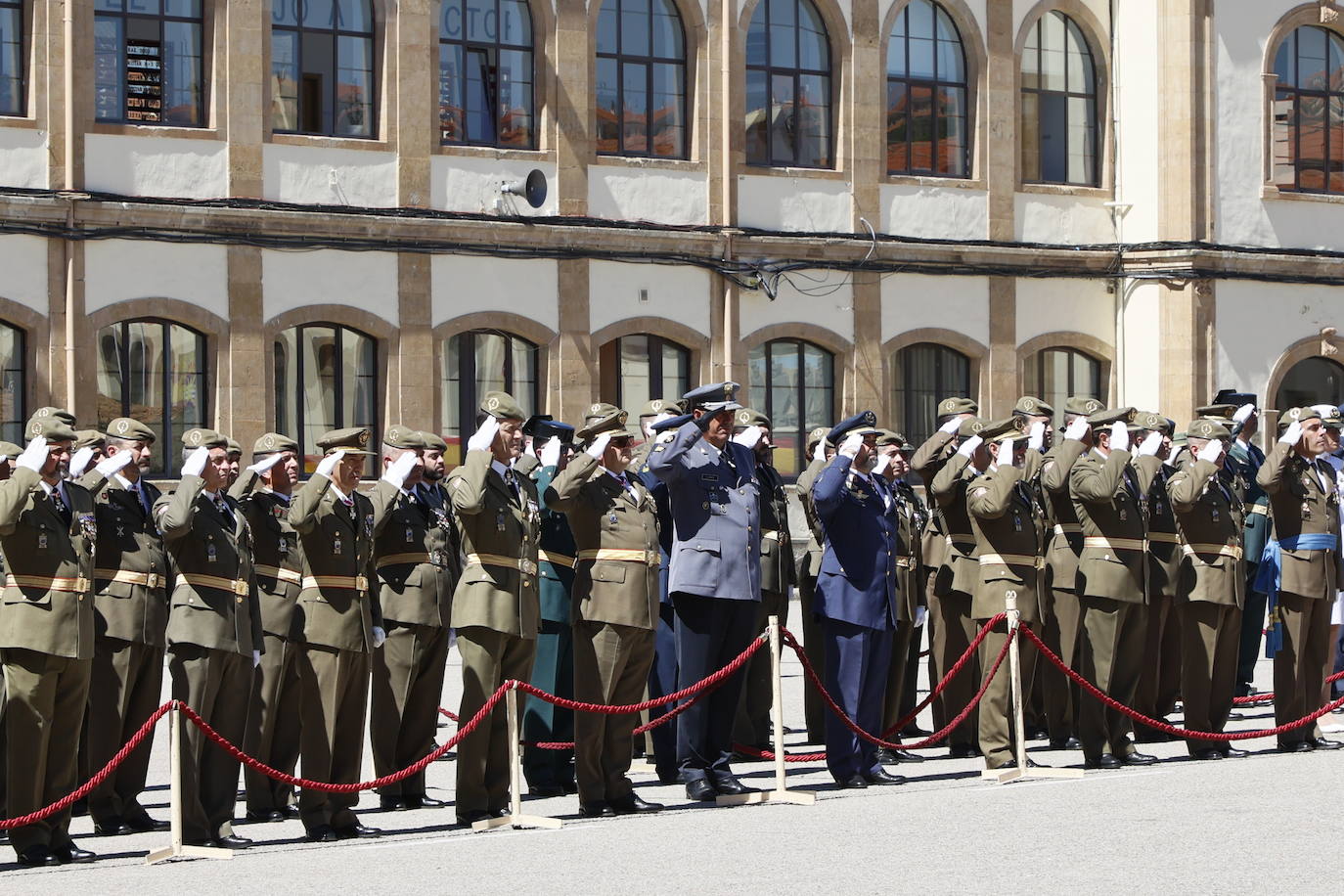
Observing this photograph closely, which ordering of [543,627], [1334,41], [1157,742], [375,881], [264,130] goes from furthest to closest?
[1334,41]
[264,130]
[1157,742]
[543,627]
[375,881]

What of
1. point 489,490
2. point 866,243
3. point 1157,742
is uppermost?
point 866,243

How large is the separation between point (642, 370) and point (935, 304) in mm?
3627

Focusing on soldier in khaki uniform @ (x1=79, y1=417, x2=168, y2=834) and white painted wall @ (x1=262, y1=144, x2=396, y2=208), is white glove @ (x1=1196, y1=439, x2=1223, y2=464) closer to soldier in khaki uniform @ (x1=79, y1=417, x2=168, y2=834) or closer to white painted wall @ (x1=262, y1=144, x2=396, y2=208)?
soldier in khaki uniform @ (x1=79, y1=417, x2=168, y2=834)

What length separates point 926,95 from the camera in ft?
83.7

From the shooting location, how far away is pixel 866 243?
81.4 feet

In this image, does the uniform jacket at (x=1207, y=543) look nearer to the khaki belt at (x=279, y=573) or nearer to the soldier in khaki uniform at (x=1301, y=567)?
Result: the soldier in khaki uniform at (x=1301, y=567)

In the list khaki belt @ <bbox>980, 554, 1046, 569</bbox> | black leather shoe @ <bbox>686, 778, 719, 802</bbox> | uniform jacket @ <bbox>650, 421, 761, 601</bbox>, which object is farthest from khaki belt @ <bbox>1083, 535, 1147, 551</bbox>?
black leather shoe @ <bbox>686, 778, 719, 802</bbox>

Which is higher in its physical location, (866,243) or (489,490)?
(866,243)

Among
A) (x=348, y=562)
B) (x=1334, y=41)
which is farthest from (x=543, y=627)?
(x=1334, y=41)

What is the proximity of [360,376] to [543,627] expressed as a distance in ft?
36.6

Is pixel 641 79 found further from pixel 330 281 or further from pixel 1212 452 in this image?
pixel 1212 452

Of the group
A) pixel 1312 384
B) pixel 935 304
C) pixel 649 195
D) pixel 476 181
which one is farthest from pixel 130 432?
pixel 1312 384

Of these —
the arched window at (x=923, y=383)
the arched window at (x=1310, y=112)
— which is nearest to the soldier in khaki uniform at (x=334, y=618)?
the arched window at (x=923, y=383)

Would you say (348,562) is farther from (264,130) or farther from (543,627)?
(264,130)
